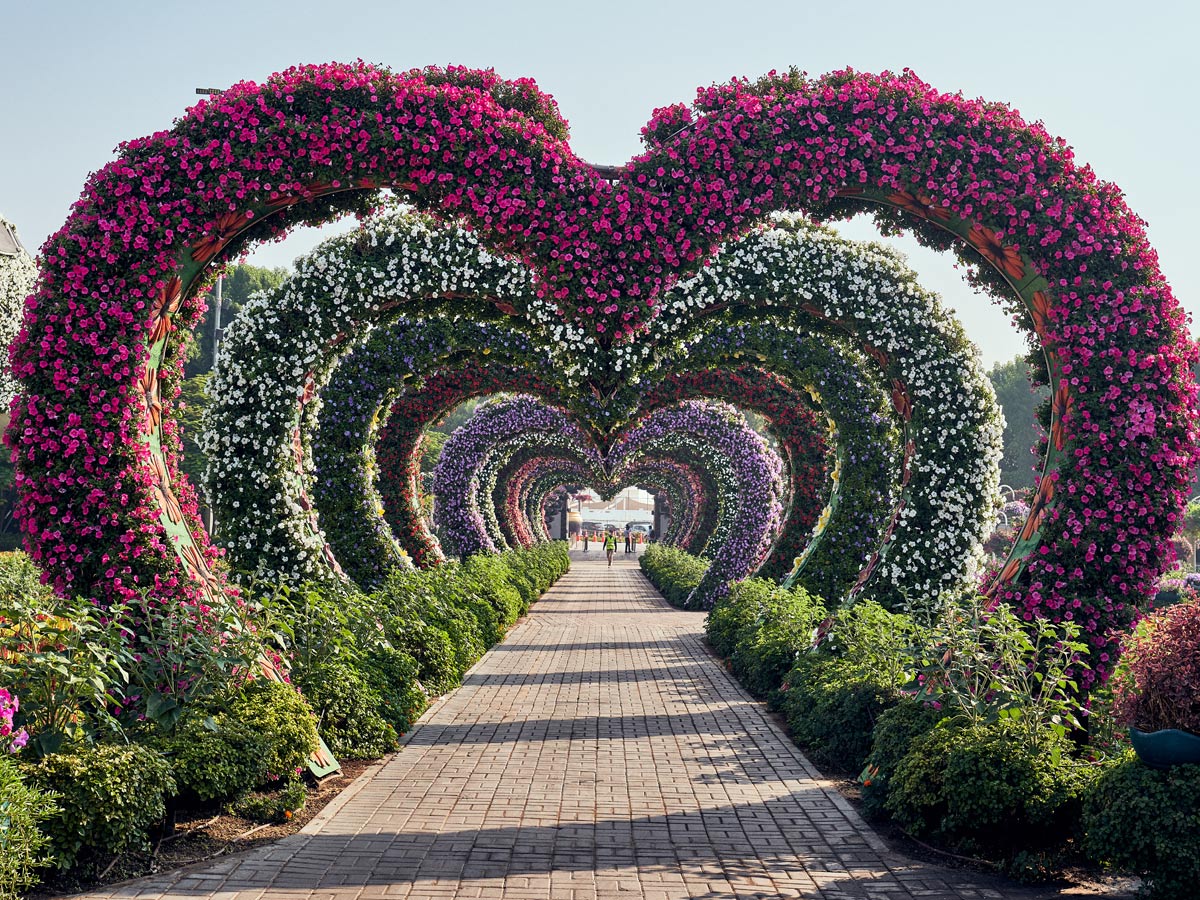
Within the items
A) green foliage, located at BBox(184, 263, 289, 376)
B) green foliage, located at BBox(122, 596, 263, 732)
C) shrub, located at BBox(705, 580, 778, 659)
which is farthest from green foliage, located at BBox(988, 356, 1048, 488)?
green foliage, located at BBox(122, 596, 263, 732)

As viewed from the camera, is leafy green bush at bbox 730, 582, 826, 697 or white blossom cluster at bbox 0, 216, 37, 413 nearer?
leafy green bush at bbox 730, 582, 826, 697

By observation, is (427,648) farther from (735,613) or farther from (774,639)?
(735,613)

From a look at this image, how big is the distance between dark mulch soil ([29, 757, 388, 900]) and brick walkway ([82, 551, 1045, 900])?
0.12 metres

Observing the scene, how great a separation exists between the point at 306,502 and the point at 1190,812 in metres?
Result: 8.92

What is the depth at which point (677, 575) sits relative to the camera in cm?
2748

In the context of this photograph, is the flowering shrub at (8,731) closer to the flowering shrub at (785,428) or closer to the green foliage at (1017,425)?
the flowering shrub at (785,428)

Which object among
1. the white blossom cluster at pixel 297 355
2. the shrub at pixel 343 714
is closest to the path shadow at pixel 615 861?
the shrub at pixel 343 714

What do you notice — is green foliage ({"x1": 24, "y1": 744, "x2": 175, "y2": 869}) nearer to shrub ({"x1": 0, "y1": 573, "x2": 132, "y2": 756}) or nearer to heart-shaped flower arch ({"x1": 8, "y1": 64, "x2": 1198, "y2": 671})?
shrub ({"x1": 0, "y1": 573, "x2": 132, "y2": 756})

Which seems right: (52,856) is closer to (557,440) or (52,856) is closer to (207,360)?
(557,440)

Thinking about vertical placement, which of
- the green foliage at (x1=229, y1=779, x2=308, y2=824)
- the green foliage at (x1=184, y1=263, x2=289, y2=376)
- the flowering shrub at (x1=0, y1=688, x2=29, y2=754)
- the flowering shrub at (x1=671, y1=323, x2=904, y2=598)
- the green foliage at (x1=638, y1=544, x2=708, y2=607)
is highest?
the green foliage at (x1=184, y1=263, x2=289, y2=376)

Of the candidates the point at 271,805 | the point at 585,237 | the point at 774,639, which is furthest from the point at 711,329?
the point at 271,805

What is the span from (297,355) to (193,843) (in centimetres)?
692

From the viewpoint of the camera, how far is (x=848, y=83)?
24.1 ft

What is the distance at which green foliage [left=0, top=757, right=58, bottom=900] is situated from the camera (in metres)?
4.33
